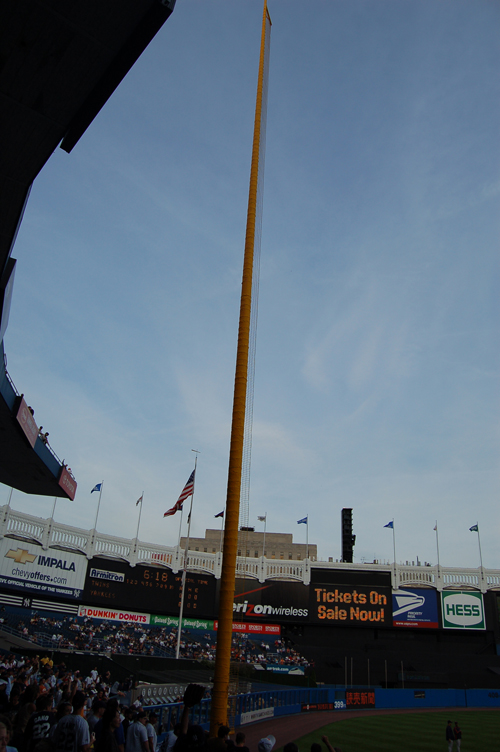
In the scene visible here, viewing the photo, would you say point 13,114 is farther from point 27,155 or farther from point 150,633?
point 150,633

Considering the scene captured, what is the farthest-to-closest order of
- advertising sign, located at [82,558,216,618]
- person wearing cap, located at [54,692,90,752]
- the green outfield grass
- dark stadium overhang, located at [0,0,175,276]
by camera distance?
advertising sign, located at [82,558,216,618] < the green outfield grass < dark stadium overhang, located at [0,0,175,276] < person wearing cap, located at [54,692,90,752]

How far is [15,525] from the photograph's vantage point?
47.1 meters

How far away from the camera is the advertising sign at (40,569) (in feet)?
151

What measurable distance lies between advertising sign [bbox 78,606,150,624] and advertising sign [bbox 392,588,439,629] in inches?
1018

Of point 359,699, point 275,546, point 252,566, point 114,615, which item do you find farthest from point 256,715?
point 275,546

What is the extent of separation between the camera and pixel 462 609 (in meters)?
57.1

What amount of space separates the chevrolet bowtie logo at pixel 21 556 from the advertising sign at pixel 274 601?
2099 centimetres

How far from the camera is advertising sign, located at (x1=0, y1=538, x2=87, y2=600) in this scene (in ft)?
151

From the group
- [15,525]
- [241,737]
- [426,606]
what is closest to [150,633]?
[15,525]

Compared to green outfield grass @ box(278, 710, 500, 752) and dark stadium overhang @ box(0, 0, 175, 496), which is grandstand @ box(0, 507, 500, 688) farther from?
dark stadium overhang @ box(0, 0, 175, 496)

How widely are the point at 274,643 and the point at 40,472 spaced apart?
37431 millimetres

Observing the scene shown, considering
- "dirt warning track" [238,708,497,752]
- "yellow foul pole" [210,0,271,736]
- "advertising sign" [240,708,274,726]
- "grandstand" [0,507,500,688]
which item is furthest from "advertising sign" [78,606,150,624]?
"yellow foul pole" [210,0,271,736]

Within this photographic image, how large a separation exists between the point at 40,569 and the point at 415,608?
124 ft

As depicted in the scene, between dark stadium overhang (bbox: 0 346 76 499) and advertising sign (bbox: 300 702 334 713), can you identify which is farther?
advertising sign (bbox: 300 702 334 713)
